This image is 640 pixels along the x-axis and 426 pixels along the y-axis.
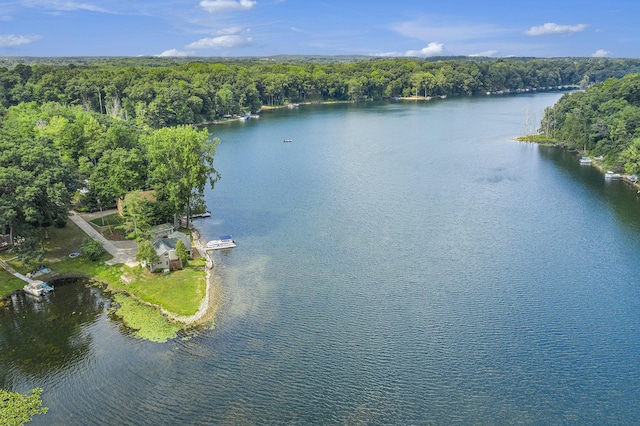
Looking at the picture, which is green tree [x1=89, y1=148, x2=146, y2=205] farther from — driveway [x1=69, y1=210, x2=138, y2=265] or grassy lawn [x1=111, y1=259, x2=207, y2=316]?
grassy lawn [x1=111, y1=259, x2=207, y2=316]

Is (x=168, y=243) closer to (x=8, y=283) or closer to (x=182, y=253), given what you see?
(x=182, y=253)

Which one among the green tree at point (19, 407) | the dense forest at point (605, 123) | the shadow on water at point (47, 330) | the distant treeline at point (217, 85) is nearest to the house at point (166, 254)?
the shadow on water at point (47, 330)

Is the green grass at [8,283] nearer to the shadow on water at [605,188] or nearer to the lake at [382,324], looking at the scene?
the lake at [382,324]

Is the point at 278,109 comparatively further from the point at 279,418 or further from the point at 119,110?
the point at 279,418

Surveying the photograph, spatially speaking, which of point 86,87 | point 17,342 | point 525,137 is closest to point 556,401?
point 17,342

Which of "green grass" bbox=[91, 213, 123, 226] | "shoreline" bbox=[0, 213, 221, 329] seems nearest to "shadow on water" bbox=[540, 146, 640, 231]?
"shoreline" bbox=[0, 213, 221, 329]
